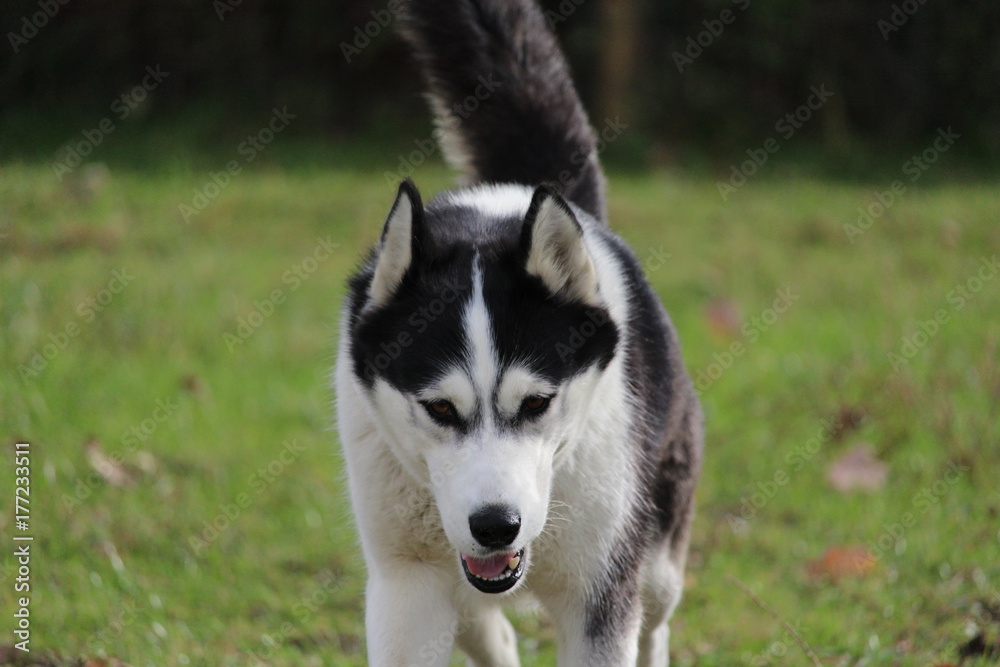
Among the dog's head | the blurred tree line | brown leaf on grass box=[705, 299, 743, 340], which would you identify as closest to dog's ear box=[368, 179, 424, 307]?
the dog's head

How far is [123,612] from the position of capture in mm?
4000

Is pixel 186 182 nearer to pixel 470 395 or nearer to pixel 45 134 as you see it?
pixel 45 134

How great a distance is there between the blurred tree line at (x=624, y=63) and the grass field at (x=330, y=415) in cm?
157

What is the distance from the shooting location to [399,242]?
2.75 metres

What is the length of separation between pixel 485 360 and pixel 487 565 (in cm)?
50

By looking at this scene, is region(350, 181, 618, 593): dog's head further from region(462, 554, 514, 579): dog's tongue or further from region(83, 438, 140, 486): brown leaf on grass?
region(83, 438, 140, 486): brown leaf on grass

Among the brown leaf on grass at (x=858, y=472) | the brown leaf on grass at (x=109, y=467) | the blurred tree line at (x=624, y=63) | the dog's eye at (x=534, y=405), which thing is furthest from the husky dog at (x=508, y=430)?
the blurred tree line at (x=624, y=63)

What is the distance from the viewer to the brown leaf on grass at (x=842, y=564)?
4465mm

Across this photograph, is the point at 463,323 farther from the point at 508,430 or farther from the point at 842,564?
the point at 842,564

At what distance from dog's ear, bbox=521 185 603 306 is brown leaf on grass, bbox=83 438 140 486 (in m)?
2.84

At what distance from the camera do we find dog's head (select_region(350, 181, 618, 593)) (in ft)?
8.54

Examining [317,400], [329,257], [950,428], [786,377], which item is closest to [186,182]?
[329,257]

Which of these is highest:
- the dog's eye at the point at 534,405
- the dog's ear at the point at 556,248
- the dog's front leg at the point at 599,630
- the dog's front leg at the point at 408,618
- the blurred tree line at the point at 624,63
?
the dog's ear at the point at 556,248

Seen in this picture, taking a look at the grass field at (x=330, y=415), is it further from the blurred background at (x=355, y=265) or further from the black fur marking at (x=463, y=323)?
the black fur marking at (x=463, y=323)
